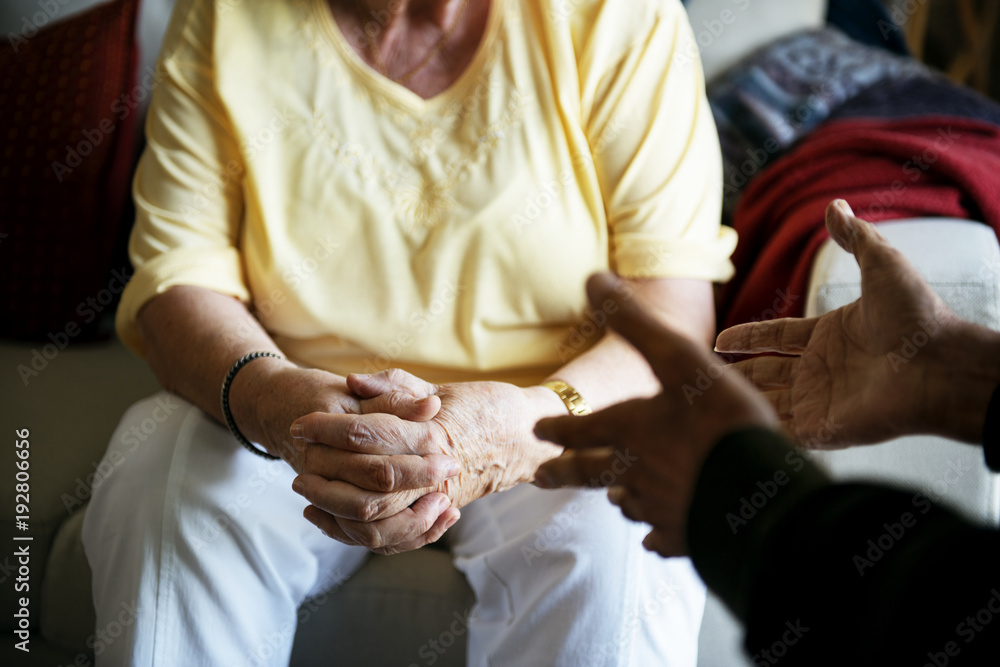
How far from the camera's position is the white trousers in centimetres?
76

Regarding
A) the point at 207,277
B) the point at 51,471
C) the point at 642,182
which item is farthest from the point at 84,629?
the point at 642,182

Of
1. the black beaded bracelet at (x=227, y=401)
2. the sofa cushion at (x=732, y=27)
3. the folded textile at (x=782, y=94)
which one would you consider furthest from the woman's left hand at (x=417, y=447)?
the sofa cushion at (x=732, y=27)

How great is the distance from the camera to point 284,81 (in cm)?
94

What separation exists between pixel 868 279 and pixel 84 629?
0.97 m

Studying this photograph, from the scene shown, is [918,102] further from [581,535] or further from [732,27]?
[581,535]

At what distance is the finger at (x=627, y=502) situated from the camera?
1.59 feet

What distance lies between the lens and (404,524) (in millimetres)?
727

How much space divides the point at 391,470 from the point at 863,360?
40 centimetres

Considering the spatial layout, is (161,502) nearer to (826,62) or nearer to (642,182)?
(642,182)

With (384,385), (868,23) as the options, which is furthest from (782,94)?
(384,385)

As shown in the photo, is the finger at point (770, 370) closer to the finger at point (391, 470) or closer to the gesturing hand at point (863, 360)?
the gesturing hand at point (863, 360)

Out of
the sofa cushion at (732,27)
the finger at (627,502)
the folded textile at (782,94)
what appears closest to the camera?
the finger at (627,502)

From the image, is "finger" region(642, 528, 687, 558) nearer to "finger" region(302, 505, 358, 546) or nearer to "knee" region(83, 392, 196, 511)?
"finger" region(302, 505, 358, 546)

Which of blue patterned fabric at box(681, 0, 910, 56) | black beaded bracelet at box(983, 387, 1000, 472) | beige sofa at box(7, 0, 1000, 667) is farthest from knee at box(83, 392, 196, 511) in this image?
blue patterned fabric at box(681, 0, 910, 56)
